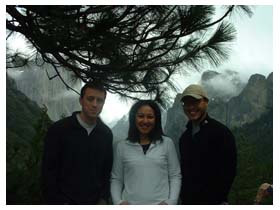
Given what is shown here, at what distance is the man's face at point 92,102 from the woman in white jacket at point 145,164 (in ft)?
0.47

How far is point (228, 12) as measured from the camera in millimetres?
2219

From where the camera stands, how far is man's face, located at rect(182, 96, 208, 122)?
158cm

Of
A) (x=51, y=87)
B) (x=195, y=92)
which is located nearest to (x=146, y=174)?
(x=195, y=92)

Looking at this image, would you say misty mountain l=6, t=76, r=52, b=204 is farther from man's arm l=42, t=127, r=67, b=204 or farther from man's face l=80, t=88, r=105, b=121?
man's face l=80, t=88, r=105, b=121

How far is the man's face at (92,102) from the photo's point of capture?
5.07 ft

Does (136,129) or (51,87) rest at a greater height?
(51,87)

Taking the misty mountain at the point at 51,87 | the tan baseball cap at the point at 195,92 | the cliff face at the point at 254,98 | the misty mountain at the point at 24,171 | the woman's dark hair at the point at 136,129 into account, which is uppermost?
the cliff face at the point at 254,98

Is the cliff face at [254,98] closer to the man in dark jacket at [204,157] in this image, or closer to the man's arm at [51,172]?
the man in dark jacket at [204,157]

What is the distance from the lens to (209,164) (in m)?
1.54

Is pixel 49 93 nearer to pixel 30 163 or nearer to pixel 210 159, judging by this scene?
pixel 30 163

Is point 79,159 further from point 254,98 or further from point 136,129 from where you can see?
point 254,98

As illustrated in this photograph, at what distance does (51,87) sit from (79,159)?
2024 mm

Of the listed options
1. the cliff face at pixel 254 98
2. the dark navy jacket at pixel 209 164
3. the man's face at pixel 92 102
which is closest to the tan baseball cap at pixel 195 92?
the dark navy jacket at pixel 209 164

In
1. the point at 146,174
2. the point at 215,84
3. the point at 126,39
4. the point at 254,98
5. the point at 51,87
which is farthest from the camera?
the point at 254,98
